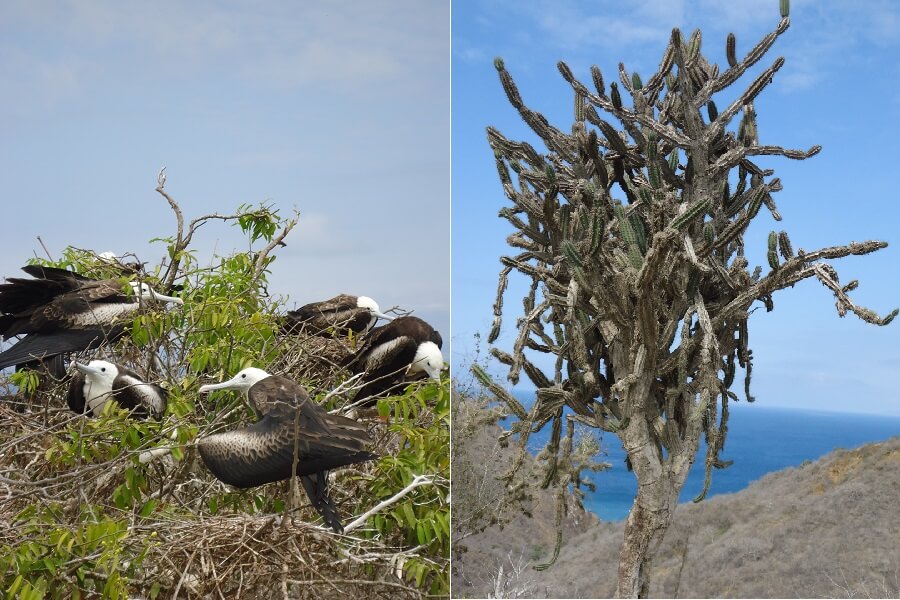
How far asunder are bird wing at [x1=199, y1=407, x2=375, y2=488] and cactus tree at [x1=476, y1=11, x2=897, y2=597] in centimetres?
123

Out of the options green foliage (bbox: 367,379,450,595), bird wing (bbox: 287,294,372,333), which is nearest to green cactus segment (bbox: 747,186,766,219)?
bird wing (bbox: 287,294,372,333)

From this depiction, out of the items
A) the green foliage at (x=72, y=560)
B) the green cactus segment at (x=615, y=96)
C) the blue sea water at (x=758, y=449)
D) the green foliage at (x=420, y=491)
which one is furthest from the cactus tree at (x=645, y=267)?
the blue sea water at (x=758, y=449)

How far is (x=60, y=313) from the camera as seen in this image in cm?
287

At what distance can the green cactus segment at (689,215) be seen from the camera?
309 cm

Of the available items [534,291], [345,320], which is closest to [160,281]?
[345,320]

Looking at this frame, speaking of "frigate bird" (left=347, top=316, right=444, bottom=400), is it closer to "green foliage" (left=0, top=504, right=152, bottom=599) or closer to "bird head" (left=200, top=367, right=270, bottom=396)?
"bird head" (left=200, top=367, right=270, bottom=396)

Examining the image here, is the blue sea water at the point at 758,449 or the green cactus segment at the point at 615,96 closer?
the green cactus segment at the point at 615,96

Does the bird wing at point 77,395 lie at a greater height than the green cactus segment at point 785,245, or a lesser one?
lesser

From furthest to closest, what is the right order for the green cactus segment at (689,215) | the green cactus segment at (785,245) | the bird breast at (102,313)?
the green cactus segment at (785,245) → the green cactus segment at (689,215) → the bird breast at (102,313)

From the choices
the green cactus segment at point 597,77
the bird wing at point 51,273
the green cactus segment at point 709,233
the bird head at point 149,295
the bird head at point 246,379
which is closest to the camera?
the bird head at point 246,379

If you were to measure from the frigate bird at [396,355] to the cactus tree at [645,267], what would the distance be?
1.30 ft

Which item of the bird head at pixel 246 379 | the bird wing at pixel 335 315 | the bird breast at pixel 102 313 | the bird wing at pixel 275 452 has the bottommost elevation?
the bird wing at pixel 275 452

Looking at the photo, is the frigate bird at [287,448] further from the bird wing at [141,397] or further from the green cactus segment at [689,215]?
the green cactus segment at [689,215]

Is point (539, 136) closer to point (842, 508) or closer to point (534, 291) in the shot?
point (534, 291)
